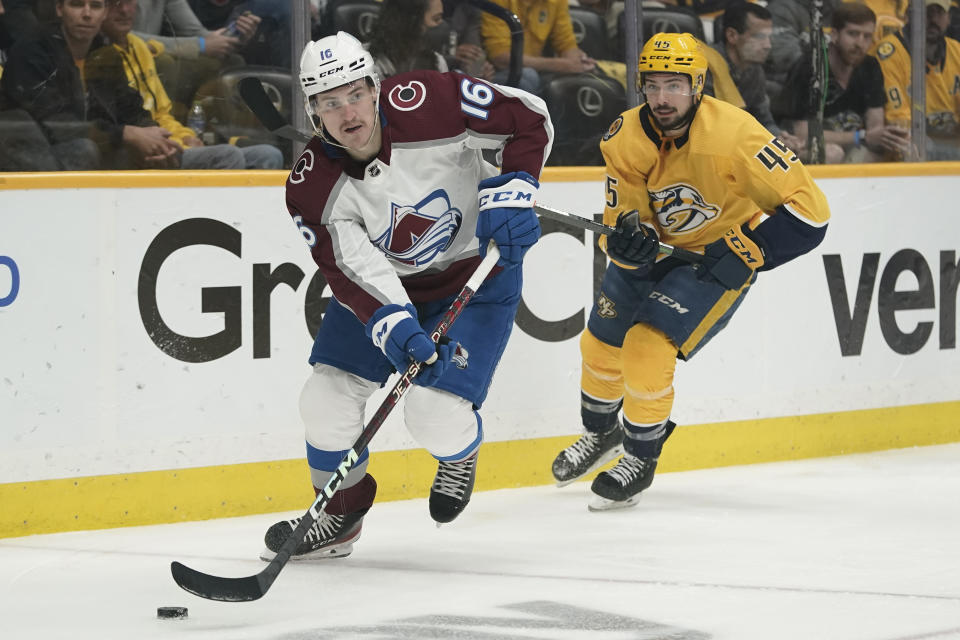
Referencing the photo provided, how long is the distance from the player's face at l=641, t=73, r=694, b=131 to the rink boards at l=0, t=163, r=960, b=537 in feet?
2.27

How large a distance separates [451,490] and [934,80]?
118 inches

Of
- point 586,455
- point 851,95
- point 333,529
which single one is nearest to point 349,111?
point 333,529

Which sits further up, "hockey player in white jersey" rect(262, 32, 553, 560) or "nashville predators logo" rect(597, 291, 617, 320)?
"hockey player in white jersey" rect(262, 32, 553, 560)

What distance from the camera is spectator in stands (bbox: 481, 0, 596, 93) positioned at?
A: 15.2 ft

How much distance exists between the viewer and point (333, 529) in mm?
3479

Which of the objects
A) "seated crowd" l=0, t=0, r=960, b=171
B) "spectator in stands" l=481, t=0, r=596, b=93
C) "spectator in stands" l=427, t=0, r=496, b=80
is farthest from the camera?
"spectator in stands" l=481, t=0, r=596, b=93

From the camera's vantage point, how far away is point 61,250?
381 centimetres

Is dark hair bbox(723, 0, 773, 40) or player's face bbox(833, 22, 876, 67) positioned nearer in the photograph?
dark hair bbox(723, 0, 773, 40)

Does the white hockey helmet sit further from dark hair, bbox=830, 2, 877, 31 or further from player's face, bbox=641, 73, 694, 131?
dark hair, bbox=830, 2, 877, 31

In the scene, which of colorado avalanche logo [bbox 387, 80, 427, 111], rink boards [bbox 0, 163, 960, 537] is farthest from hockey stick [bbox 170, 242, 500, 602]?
rink boards [bbox 0, 163, 960, 537]

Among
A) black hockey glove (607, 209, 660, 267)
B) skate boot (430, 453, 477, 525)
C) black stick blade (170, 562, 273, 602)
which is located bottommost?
skate boot (430, 453, 477, 525)

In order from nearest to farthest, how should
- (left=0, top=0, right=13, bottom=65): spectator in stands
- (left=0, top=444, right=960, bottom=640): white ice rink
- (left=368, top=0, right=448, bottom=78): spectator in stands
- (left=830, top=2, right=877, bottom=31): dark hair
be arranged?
1. (left=0, top=444, right=960, bottom=640): white ice rink
2. (left=0, top=0, right=13, bottom=65): spectator in stands
3. (left=368, top=0, right=448, bottom=78): spectator in stands
4. (left=830, top=2, right=877, bottom=31): dark hair

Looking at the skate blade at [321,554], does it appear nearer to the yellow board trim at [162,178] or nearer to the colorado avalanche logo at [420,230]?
the colorado avalanche logo at [420,230]

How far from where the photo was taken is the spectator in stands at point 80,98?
389 cm
